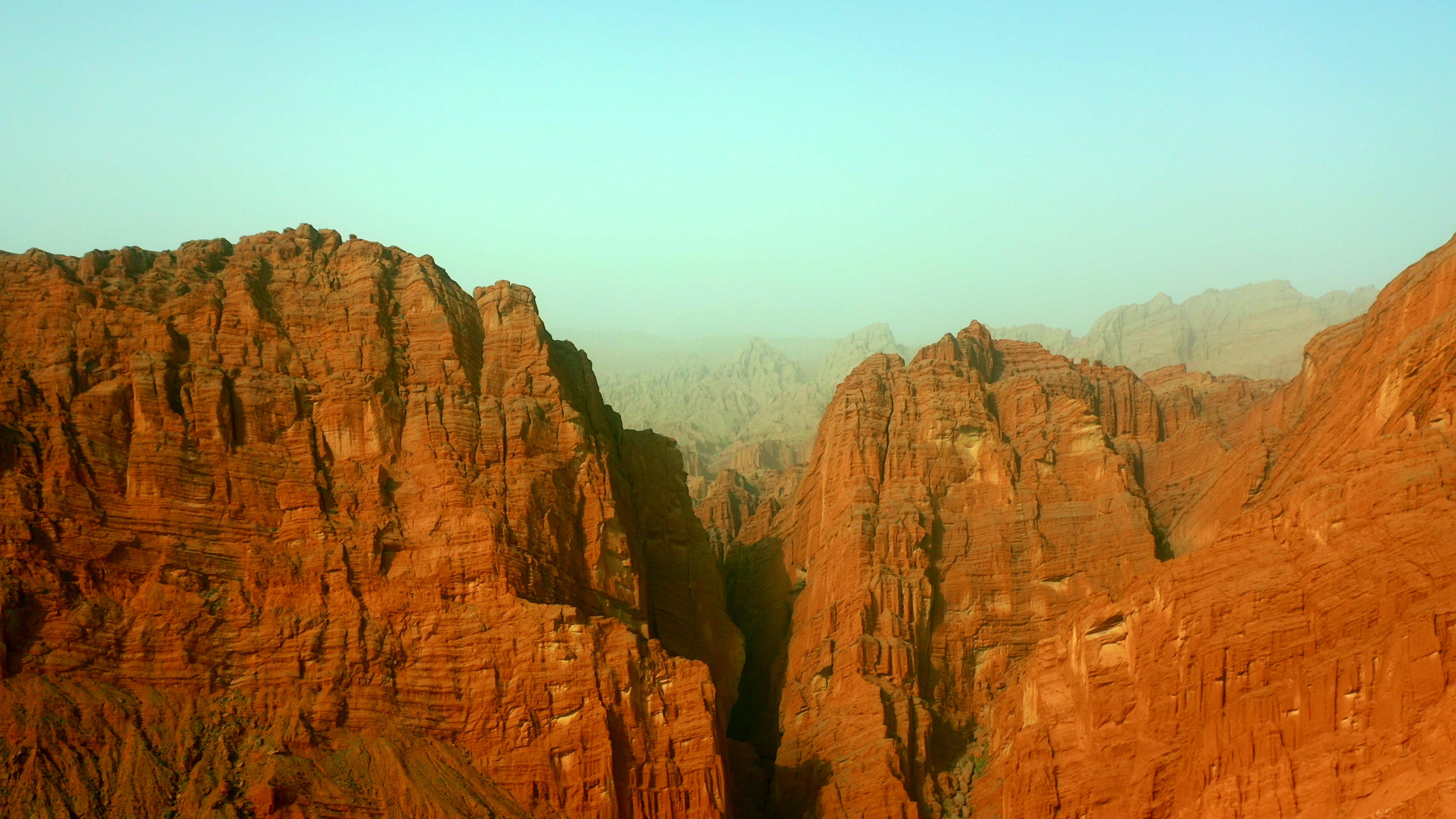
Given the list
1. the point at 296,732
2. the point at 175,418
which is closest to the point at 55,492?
the point at 175,418

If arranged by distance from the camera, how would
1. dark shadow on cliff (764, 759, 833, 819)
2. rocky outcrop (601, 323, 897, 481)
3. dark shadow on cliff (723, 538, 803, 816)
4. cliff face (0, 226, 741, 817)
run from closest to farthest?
cliff face (0, 226, 741, 817)
dark shadow on cliff (764, 759, 833, 819)
dark shadow on cliff (723, 538, 803, 816)
rocky outcrop (601, 323, 897, 481)

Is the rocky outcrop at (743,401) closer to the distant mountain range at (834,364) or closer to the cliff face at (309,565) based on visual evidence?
the distant mountain range at (834,364)

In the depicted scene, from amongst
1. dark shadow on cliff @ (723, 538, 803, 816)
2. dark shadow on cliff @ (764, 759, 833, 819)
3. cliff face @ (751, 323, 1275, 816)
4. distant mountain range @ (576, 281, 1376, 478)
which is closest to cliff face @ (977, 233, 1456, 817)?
cliff face @ (751, 323, 1275, 816)

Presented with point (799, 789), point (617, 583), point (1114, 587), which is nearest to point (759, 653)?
point (617, 583)

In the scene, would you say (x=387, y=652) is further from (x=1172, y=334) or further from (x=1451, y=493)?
(x=1172, y=334)

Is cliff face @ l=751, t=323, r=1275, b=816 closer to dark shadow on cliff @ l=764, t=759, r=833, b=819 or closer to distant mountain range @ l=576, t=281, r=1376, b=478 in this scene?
dark shadow on cliff @ l=764, t=759, r=833, b=819

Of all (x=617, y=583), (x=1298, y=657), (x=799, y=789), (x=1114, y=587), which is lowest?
(x=799, y=789)

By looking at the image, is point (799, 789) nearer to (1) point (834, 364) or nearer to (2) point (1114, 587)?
(2) point (1114, 587)
